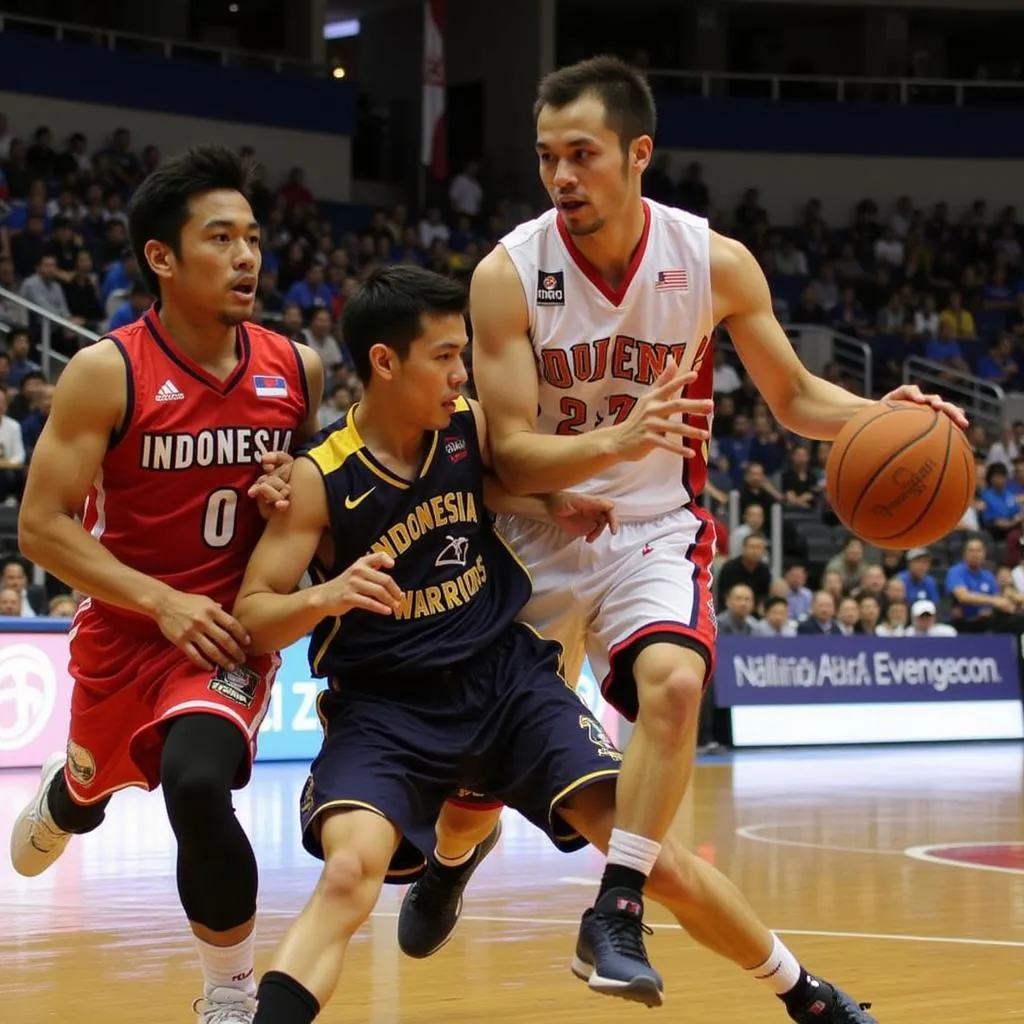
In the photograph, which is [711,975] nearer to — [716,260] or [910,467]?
[910,467]

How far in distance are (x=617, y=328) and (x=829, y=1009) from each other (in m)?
1.85

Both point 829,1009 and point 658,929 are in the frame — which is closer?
point 829,1009

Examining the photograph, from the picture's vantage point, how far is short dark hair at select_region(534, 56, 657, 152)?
4.95m

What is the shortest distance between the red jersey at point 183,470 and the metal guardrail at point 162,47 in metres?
18.3

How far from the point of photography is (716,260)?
520 cm

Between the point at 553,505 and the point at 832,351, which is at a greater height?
the point at 553,505

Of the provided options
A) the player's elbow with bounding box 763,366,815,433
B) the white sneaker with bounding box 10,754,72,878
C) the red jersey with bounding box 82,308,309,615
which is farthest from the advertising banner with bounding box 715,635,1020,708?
the red jersey with bounding box 82,308,309,615

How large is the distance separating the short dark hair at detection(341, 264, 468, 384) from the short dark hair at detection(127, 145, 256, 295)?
471mm

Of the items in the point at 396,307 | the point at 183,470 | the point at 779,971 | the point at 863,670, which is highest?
the point at 396,307

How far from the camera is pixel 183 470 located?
4840 mm

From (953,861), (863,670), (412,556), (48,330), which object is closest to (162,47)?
(48,330)

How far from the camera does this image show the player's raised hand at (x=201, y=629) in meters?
4.59

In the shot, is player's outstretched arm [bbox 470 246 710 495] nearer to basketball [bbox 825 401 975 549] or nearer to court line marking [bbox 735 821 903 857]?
basketball [bbox 825 401 975 549]

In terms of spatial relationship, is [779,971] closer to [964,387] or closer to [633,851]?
[633,851]
